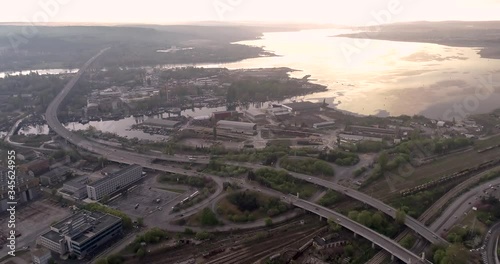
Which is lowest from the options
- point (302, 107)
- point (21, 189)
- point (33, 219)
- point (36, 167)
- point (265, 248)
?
point (33, 219)

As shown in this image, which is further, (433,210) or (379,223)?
(433,210)

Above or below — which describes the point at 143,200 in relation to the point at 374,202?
below

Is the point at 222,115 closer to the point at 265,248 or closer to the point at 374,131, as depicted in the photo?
the point at 374,131

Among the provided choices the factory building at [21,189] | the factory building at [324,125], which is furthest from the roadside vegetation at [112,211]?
the factory building at [324,125]

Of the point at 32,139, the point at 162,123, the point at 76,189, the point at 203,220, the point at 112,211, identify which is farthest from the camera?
the point at 162,123

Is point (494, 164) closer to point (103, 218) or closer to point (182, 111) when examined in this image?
point (103, 218)

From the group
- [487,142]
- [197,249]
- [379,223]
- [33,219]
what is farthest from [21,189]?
[487,142]
